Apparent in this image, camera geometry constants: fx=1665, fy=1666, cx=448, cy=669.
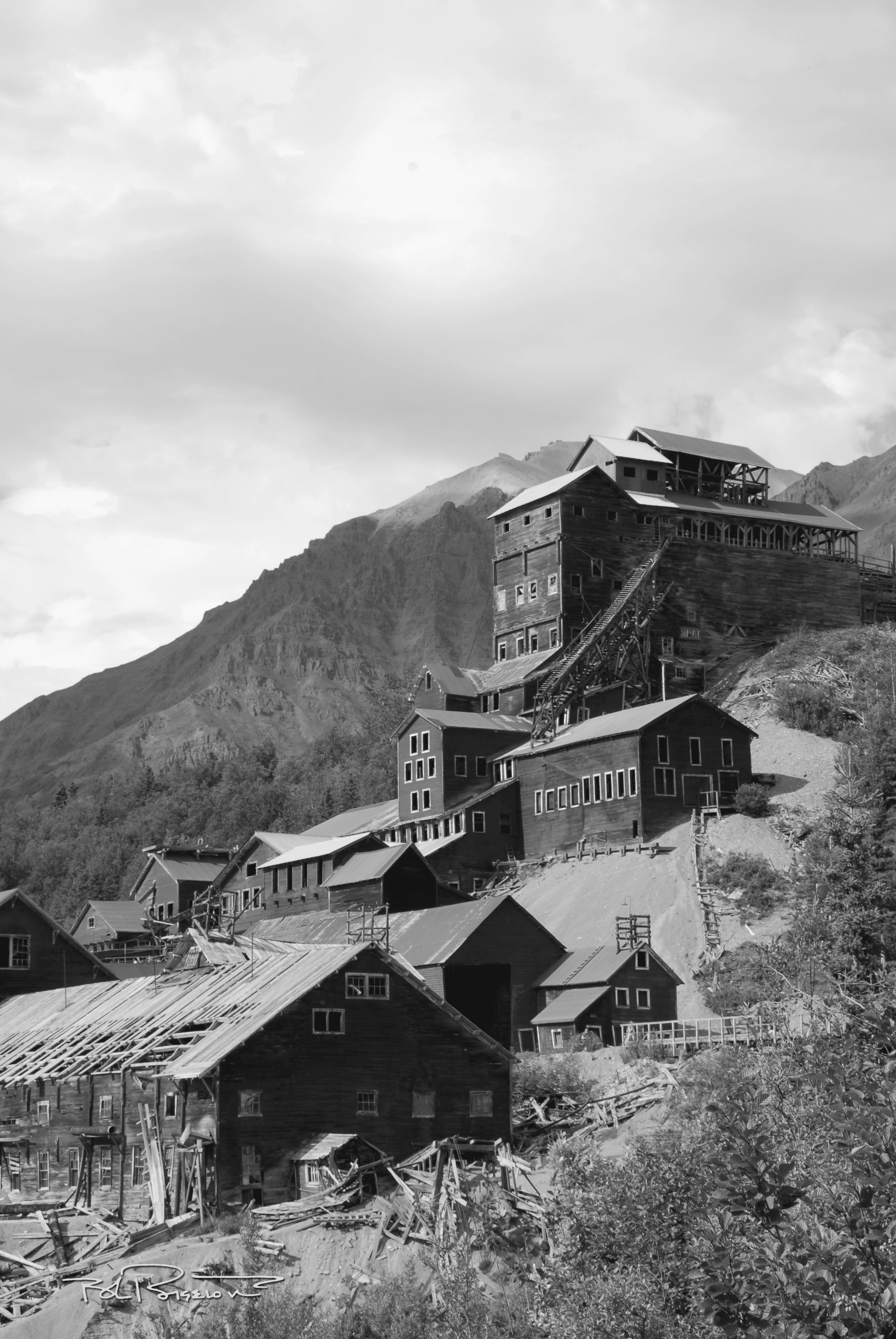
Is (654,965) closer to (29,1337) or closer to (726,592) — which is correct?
(29,1337)

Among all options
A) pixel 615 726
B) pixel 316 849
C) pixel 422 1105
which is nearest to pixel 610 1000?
pixel 422 1105

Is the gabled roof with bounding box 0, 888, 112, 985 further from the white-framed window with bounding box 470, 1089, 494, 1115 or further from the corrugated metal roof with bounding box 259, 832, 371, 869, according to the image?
the white-framed window with bounding box 470, 1089, 494, 1115

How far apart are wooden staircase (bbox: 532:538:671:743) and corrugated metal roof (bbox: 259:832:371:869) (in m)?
12.6

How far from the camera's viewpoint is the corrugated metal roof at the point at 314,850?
282 feet

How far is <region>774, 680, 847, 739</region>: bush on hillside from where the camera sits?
304 ft

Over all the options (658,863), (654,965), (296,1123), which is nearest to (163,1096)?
(296,1123)

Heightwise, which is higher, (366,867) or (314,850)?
(314,850)

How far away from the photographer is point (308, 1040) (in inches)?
1932

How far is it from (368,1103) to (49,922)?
27.4 m

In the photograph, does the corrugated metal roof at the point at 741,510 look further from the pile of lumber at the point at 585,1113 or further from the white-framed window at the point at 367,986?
the white-framed window at the point at 367,986

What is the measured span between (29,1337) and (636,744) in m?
50.0

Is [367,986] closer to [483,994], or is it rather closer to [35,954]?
[483,994]

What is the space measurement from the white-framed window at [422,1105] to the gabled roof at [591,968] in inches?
604

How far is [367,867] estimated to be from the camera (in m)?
79.9
